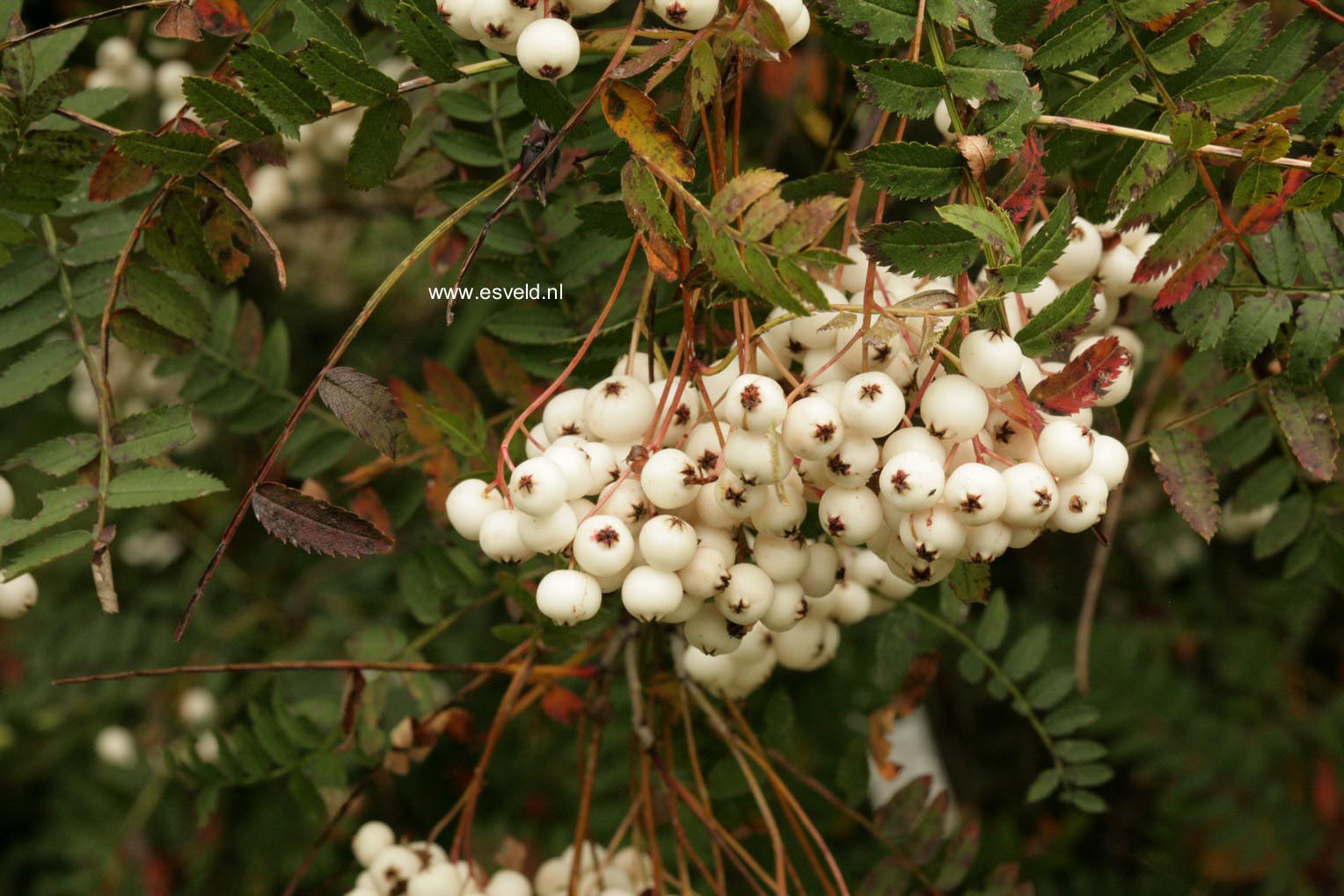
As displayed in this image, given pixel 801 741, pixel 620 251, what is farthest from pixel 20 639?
pixel 620 251

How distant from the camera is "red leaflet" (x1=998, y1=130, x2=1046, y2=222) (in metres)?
1.03

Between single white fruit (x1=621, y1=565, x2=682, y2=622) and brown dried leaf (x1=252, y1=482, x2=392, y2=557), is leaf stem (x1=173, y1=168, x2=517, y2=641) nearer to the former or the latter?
brown dried leaf (x1=252, y1=482, x2=392, y2=557)

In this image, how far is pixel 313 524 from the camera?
1084mm

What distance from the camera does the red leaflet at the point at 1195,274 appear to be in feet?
3.63

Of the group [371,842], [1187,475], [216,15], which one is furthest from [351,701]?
[1187,475]

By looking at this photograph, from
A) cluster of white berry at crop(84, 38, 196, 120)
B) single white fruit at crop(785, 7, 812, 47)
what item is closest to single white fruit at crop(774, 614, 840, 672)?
single white fruit at crop(785, 7, 812, 47)

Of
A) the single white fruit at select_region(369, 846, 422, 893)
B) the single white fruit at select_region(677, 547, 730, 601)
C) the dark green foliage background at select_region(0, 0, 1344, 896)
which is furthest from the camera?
the dark green foliage background at select_region(0, 0, 1344, 896)

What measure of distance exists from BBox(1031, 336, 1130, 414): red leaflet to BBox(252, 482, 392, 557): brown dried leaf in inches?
25.7

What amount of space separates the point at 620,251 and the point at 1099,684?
75.1 inches

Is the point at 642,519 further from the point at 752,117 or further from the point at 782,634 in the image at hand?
the point at 752,117

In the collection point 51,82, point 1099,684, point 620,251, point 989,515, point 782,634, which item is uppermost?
point 51,82

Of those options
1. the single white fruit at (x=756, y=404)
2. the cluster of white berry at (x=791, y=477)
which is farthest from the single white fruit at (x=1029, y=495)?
the single white fruit at (x=756, y=404)

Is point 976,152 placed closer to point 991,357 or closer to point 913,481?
point 991,357

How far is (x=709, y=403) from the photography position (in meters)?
1.03
